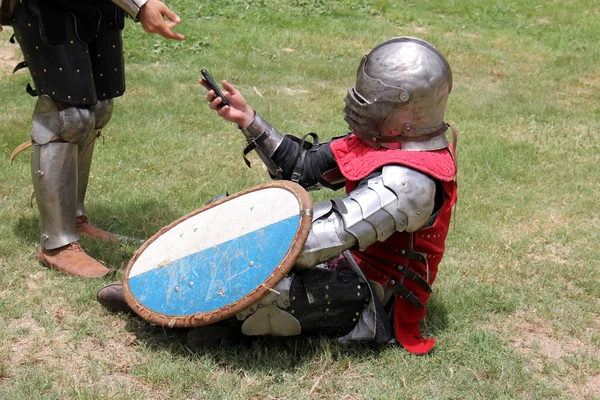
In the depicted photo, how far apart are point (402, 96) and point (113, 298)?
142 centimetres

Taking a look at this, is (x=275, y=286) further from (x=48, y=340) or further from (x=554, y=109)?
(x=554, y=109)

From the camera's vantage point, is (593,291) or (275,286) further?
(593,291)

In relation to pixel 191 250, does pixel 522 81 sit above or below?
below

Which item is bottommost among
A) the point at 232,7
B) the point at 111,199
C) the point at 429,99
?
the point at 232,7

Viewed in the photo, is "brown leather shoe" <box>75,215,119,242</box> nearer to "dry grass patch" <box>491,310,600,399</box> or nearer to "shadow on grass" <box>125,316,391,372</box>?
"shadow on grass" <box>125,316,391,372</box>

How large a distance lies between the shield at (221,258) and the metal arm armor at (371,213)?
0.08 metres

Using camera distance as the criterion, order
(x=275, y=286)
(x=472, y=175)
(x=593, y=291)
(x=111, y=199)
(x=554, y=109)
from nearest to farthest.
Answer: (x=275, y=286) → (x=593, y=291) → (x=111, y=199) → (x=472, y=175) → (x=554, y=109)

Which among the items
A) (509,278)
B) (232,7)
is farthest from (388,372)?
(232,7)

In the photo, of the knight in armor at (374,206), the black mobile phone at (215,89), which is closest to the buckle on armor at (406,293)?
the knight in armor at (374,206)

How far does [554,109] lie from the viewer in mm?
6621

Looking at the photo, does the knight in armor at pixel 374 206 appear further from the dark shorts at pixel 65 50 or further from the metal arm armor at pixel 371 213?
the dark shorts at pixel 65 50

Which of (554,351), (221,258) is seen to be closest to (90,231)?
(221,258)

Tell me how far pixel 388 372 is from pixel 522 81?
507 centimetres

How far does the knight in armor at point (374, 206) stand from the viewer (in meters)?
2.80
